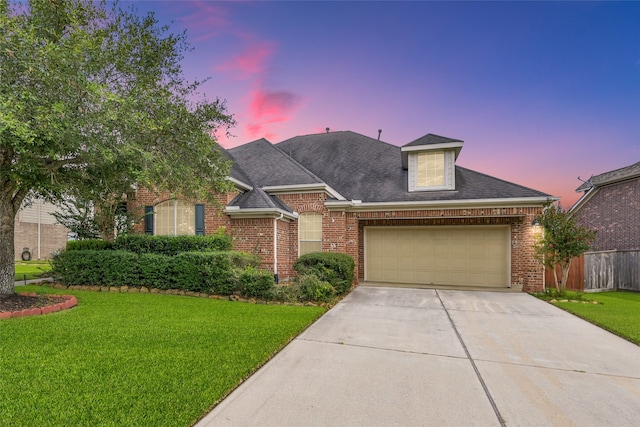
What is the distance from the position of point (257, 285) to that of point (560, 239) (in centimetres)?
893

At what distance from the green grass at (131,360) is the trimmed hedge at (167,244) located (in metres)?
2.87

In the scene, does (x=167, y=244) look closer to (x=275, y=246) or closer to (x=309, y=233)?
(x=275, y=246)

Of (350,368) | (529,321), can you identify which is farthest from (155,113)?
(529,321)

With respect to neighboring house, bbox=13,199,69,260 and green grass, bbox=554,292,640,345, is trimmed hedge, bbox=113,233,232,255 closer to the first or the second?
green grass, bbox=554,292,640,345

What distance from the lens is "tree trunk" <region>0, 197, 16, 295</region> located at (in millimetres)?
6398

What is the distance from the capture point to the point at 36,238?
23000mm

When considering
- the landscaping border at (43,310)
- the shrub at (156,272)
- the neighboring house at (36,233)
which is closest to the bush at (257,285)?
the shrub at (156,272)

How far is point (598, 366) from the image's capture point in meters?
3.89

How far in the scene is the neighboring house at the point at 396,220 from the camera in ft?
33.0

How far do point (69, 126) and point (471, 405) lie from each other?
22.4 ft

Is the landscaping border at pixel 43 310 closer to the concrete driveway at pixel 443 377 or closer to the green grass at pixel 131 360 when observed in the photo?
the green grass at pixel 131 360

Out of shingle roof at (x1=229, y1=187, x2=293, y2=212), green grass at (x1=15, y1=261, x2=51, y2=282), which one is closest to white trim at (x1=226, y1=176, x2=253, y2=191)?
shingle roof at (x1=229, y1=187, x2=293, y2=212)

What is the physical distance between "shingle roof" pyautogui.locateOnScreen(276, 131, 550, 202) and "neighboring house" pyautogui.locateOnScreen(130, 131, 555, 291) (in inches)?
2.8

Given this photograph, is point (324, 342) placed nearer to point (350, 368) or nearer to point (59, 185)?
point (350, 368)
